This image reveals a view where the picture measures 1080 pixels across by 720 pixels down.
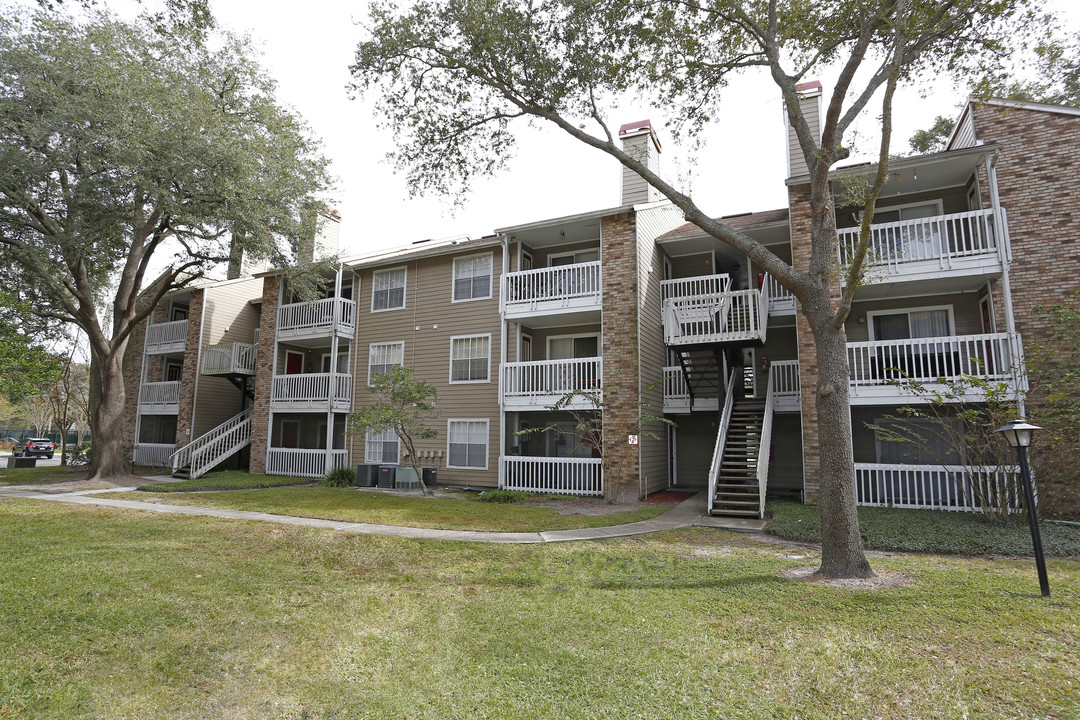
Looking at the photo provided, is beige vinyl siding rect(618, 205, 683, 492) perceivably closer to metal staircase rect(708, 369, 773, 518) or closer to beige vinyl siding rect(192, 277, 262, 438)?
metal staircase rect(708, 369, 773, 518)

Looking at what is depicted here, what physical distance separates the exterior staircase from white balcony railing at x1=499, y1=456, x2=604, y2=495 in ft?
10.9

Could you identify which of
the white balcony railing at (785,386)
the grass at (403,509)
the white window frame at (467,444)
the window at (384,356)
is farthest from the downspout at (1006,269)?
the window at (384,356)

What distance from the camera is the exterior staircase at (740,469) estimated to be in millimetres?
11977

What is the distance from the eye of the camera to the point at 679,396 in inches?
650

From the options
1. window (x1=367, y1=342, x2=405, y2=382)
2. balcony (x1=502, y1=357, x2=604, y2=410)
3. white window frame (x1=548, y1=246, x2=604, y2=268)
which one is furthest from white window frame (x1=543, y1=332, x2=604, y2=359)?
window (x1=367, y1=342, x2=405, y2=382)

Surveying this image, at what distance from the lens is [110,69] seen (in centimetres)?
1488

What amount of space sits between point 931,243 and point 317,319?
18611 millimetres

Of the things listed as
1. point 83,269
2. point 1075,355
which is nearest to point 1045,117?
point 1075,355

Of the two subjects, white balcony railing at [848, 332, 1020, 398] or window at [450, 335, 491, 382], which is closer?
white balcony railing at [848, 332, 1020, 398]

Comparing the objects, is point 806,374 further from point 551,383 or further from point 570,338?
point 570,338

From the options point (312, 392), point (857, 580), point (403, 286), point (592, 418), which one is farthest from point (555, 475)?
point (857, 580)

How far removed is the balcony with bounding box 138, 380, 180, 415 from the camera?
23297 mm

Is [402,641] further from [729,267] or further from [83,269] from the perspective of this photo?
[83,269]

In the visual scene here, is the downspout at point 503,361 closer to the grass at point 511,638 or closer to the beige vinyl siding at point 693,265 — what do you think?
the beige vinyl siding at point 693,265
